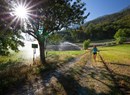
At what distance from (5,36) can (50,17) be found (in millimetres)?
6187

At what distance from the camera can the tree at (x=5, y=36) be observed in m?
13.7

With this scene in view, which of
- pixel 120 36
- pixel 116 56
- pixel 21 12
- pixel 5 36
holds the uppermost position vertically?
pixel 120 36

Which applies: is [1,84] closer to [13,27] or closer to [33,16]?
[13,27]

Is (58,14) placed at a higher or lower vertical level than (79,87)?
higher

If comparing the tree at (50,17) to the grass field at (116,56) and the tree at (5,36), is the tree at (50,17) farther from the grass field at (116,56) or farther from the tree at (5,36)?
the grass field at (116,56)

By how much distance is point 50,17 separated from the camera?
66.9ft

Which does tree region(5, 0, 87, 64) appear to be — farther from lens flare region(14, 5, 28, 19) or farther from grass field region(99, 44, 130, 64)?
grass field region(99, 44, 130, 64)

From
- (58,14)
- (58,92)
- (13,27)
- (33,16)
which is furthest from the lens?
(58,14)

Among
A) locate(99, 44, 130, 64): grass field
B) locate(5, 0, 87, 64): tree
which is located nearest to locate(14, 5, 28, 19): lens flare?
locate(5, 0, 87, 64): tree

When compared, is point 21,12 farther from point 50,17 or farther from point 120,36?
point 120,36

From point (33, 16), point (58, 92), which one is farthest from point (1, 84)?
point (33, 16)

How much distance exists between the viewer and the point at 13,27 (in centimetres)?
1662

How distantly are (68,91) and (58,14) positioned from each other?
12.2 metres

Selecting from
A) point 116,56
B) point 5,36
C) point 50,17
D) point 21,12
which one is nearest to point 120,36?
point 116,56
